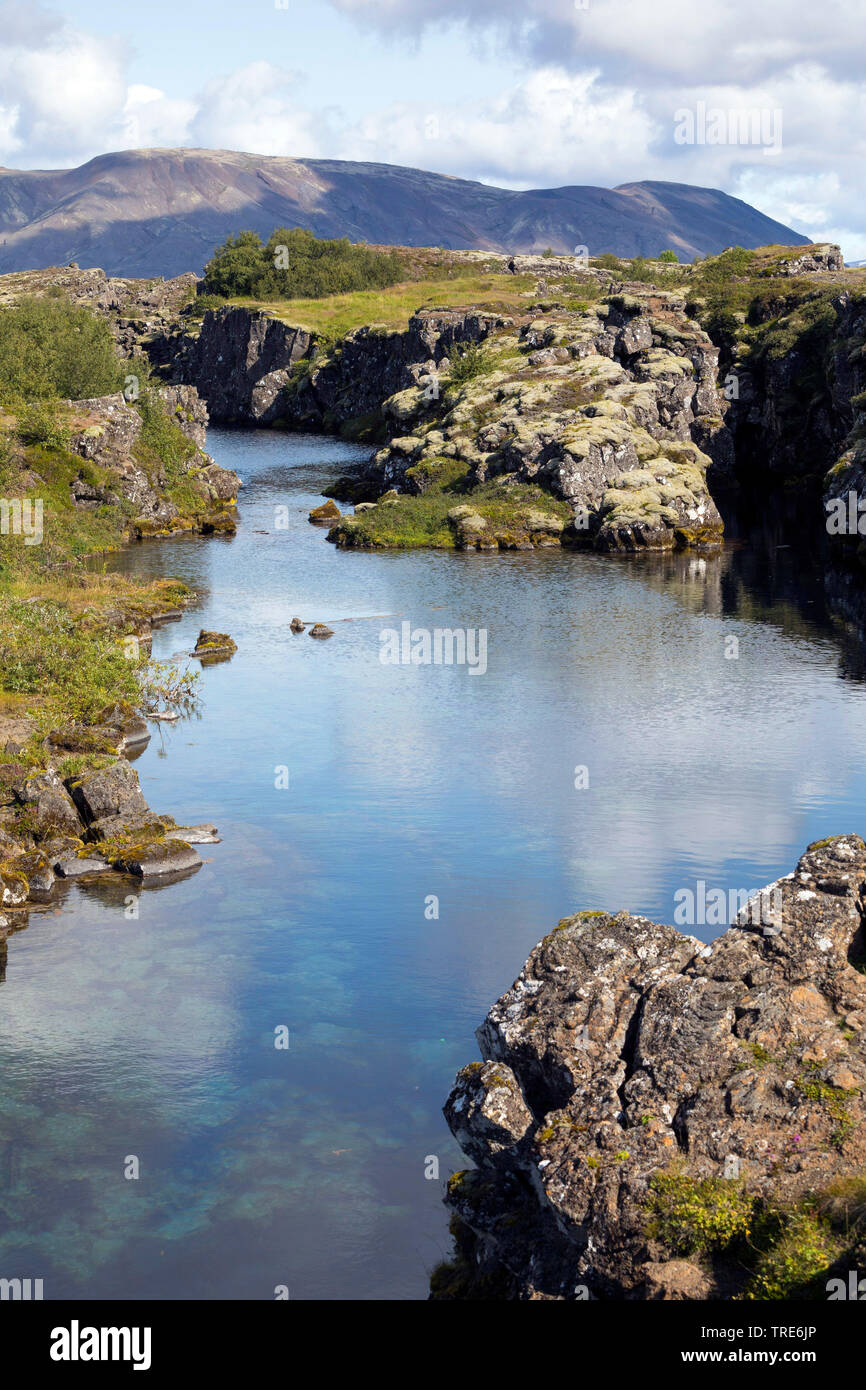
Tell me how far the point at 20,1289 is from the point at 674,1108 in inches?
451

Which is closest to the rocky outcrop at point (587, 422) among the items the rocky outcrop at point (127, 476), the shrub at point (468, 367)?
the shrub at point (468, 367)

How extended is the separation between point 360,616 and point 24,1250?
48222mm

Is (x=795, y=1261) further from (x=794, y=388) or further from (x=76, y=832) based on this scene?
(x=794, y=388)

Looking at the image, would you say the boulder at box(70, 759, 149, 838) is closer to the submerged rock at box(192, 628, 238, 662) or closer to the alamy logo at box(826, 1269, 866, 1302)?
the submerged rock at box(192, 628, 238, 662)

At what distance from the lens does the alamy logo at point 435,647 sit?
5797 cm

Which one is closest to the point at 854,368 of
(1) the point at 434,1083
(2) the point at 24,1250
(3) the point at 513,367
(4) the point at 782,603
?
(3) the point at 513,367

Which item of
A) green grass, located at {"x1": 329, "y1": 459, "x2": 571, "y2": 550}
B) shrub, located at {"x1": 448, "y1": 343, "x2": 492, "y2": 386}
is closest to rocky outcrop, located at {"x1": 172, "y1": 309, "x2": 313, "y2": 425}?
shrub, located at {"x1": 448, "y1": 343, "x2": 492, "y2": 386}

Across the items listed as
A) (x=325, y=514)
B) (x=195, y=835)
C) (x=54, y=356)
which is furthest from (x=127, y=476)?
(x=195, y=835)

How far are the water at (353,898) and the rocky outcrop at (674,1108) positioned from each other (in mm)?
3441

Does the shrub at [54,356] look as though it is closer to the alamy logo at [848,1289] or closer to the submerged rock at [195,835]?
the submerged rock at [195,835]
